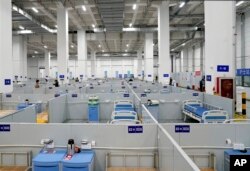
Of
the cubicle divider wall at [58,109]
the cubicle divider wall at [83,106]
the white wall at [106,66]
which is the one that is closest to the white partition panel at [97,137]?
the cubicle divider wall at [58,109]

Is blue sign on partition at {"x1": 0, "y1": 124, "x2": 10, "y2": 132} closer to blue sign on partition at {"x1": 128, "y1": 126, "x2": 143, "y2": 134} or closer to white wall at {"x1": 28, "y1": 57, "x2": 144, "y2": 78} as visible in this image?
blue sign on partition at {"x1": 128, "y1": 126, "x2": 143, "y2": 134}

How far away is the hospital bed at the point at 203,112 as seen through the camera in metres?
6.58

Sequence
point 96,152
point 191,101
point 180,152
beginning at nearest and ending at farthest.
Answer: point 180,152 < point 96,152 < point 191,101

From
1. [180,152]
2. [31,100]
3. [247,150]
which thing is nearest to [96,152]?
[180,152]

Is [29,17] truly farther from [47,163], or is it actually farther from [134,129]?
[47,163]

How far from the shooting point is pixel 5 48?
977cm

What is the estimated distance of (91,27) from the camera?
24.2m

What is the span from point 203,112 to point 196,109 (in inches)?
40.3

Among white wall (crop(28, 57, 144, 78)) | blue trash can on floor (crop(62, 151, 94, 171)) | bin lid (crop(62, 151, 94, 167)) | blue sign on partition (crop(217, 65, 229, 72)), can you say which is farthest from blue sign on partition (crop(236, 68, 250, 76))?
white wall (crop(28, 57, 144, 78))

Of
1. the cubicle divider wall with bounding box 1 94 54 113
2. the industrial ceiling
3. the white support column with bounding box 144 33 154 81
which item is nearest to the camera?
the cubicle divider wall with bounding box 1 94 54 113

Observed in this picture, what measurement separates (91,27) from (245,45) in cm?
1334

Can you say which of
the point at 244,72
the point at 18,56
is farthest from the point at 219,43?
the point at 18,56

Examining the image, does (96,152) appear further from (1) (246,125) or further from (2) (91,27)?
(2) (91,27)

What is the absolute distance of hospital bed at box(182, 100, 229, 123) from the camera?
21.6 ft
